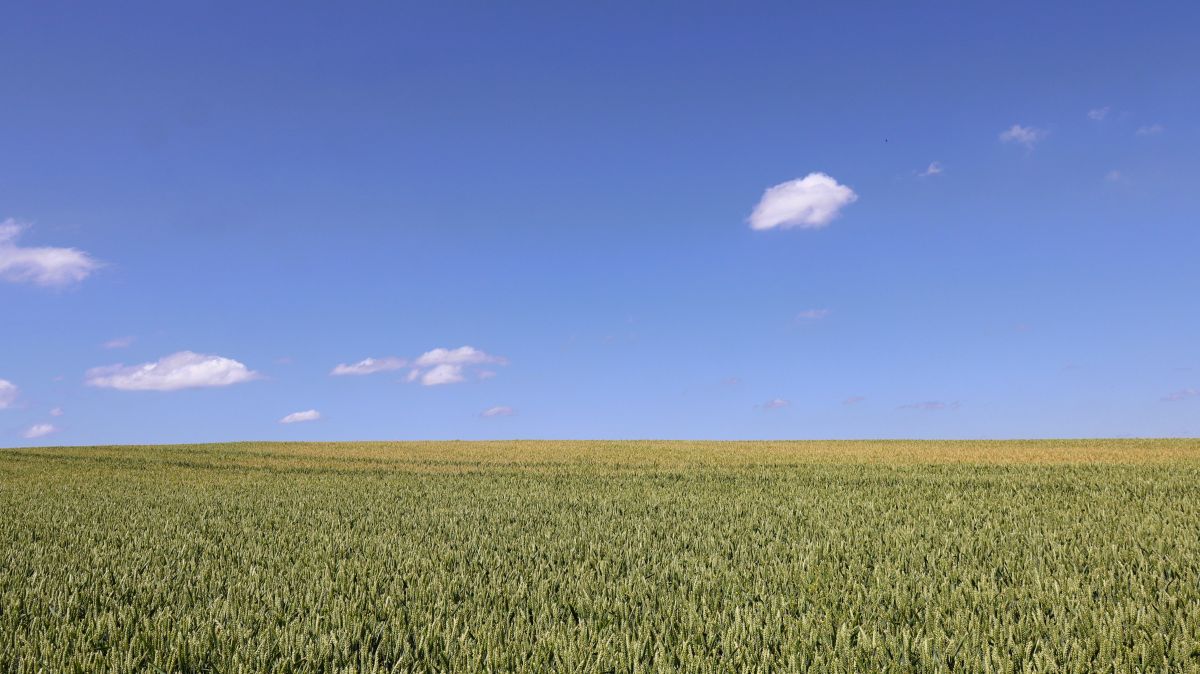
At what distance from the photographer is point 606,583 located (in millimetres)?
5773

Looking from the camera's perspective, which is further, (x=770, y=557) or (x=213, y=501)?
(x=213, y=501)

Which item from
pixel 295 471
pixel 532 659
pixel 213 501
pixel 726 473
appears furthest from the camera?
pixel 295 471

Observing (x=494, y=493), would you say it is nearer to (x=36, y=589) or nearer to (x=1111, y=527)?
(x=36, y=589)

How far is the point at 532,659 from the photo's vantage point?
396cm

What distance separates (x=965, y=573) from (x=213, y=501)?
11996mm

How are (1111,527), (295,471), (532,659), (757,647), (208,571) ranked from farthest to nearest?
(295,471)
(1111,527)
(208,571)
(757,647)
(532,659)

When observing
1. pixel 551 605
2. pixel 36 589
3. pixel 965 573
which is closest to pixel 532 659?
pixel 551 605

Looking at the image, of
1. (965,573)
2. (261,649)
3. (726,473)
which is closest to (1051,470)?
(726,473)

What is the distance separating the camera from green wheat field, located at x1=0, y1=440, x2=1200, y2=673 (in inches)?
165

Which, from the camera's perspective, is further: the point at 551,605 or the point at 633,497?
the point at 633,497

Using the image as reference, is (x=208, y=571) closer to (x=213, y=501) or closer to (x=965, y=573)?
(x=965, y=573)

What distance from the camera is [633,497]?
13.3 meters

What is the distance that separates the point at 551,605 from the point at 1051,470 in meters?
19.5

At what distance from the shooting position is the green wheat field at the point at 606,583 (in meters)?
4.18
